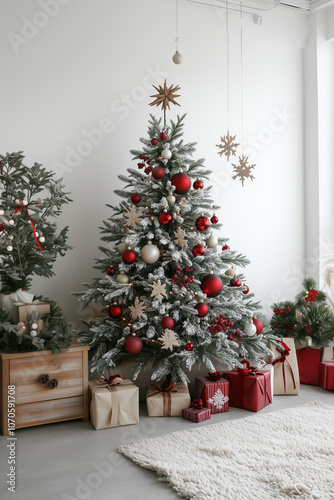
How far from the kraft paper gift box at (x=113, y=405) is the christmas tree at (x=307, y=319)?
139cm

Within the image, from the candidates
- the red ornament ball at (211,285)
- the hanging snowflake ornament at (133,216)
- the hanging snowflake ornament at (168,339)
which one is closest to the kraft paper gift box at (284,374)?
the red ornament ball at (211,285)

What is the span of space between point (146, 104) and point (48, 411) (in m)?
2.40

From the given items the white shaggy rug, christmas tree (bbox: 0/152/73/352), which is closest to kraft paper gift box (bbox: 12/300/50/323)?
christmas tree (bbox: 0/152/73/352)

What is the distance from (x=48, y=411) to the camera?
9.24ft

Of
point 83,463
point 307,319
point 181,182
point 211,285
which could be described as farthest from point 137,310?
point 307,319

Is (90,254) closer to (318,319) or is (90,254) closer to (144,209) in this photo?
(144,209)

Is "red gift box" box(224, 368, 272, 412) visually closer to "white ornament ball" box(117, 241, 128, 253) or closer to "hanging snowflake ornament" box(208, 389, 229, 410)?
"hanging snowflake ornament" box(208, 389, 229, 410)

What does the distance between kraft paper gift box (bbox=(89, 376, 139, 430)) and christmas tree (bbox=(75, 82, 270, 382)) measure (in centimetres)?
18

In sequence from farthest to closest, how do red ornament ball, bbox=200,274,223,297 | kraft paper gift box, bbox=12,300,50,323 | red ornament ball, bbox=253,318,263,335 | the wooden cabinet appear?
red ornament ball, bbox=253,318,263,335 < red ornament ball, bbox=200,274,223,297 < kraft paper gift box, bbox=12,300,50,323 < the wooden cabinet

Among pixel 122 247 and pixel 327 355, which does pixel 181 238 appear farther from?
pixel 327 355

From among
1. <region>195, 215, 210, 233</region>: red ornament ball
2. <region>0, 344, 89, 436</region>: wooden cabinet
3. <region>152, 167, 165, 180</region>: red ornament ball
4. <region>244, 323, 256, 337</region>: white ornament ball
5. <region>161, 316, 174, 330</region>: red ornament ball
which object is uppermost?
<region>152, 167, 165, 180</region>: red ornament ball

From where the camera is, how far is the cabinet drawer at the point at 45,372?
273 centimetres

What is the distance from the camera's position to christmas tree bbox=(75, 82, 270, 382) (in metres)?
3.06

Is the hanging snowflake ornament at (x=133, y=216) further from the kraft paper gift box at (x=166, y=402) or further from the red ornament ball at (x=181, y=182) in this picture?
the kraft paper gift box at (x=166, y=402)
